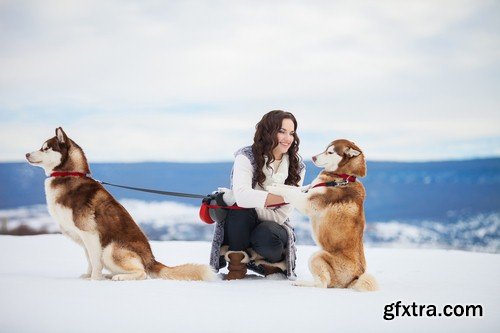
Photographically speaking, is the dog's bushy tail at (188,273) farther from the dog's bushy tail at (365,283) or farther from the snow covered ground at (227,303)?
the dog's bushy tail at (365,283)

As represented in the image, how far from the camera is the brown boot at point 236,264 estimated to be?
453cm

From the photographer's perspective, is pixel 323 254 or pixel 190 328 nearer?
pixel 190 328

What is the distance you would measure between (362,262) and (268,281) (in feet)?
2.34

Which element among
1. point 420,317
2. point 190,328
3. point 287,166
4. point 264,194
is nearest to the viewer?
point 190,328

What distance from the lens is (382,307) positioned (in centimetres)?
359

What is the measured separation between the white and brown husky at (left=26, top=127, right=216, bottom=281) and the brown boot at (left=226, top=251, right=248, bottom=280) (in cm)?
25

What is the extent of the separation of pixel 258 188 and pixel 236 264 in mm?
556

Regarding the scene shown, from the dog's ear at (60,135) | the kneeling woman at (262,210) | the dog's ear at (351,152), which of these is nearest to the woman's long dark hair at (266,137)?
the kneeling woman at (262,210)

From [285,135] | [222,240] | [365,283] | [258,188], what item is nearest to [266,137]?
[285,135]

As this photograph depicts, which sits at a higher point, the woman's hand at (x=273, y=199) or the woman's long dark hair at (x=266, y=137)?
the woman's long dark hair at (x=266, y=137)

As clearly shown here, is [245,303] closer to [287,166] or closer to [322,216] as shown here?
[322,216]

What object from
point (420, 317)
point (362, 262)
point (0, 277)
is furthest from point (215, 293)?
point (0, 277)

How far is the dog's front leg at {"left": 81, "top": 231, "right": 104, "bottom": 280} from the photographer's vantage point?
166 inches

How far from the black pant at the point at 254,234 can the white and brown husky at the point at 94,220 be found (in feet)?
1.12
